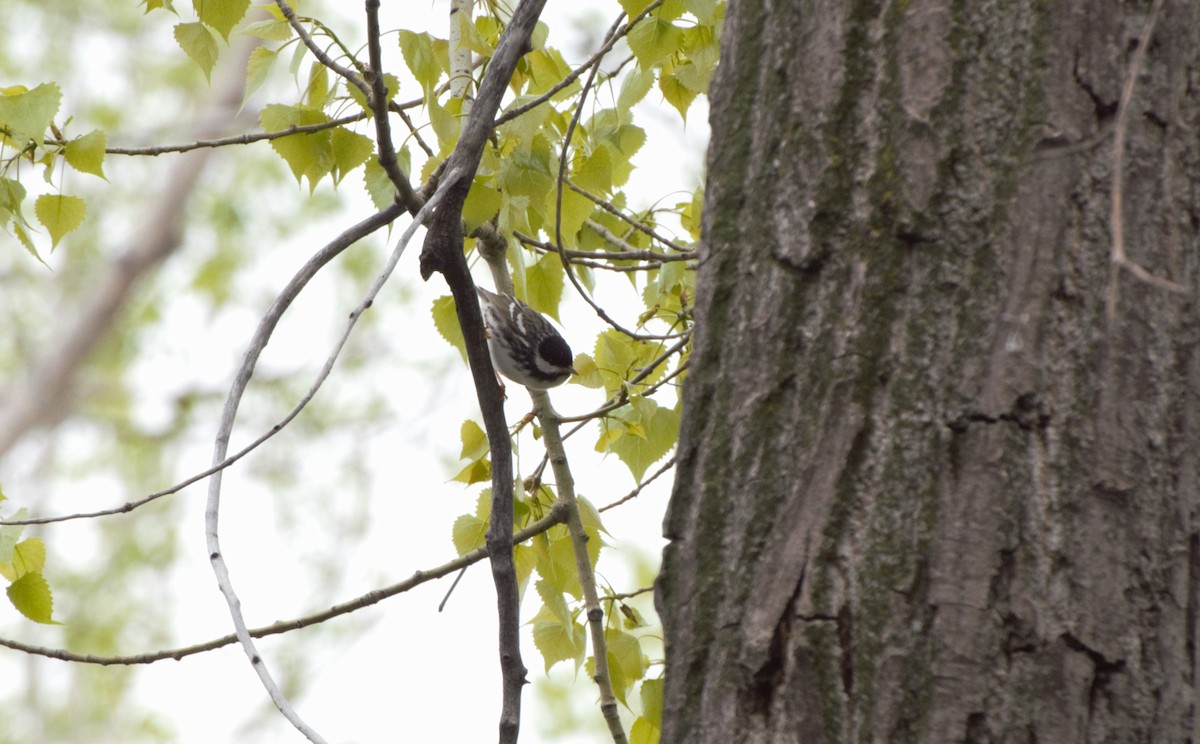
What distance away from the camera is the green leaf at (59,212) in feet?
7.66

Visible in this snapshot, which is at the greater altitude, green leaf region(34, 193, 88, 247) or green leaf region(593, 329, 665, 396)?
green leaf region(34, 193, 88, 247)

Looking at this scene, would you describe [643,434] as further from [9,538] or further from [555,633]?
[9,538]

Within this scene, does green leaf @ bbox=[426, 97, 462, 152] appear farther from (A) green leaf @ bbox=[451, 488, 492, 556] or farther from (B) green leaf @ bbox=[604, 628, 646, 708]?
(B) green leaf @ bbox=[604, 628, 646, 708]

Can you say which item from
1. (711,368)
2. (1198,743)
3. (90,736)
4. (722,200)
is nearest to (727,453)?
(711,368)

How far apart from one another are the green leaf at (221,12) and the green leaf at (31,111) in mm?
316

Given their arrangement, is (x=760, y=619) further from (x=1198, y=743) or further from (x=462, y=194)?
(x=462, y=194)

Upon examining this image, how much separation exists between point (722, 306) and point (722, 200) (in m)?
0.13

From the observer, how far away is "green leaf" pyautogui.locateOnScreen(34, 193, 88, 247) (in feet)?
7.66

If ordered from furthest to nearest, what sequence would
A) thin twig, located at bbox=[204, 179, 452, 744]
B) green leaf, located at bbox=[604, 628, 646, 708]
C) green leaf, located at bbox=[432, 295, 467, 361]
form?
green leaf, located at bbox=[432, 295, 467, 361]
green leaf, located at bbox=[604, 628, 646, 708]
thin twig, located at bbox=[204, 179, 452, 744]

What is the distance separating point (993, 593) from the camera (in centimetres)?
110

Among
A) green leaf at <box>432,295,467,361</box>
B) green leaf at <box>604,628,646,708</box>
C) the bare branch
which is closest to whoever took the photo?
green leaf at <box>604,628,646,708</box>

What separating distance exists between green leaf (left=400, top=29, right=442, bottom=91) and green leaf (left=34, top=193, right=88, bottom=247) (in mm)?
759

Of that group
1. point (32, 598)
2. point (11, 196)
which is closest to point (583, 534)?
point (32, 598)

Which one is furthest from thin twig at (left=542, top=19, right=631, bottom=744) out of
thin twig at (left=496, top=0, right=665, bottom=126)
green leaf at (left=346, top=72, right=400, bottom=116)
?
green leaf at (left=346, top=72, right=400, bottom=116)
